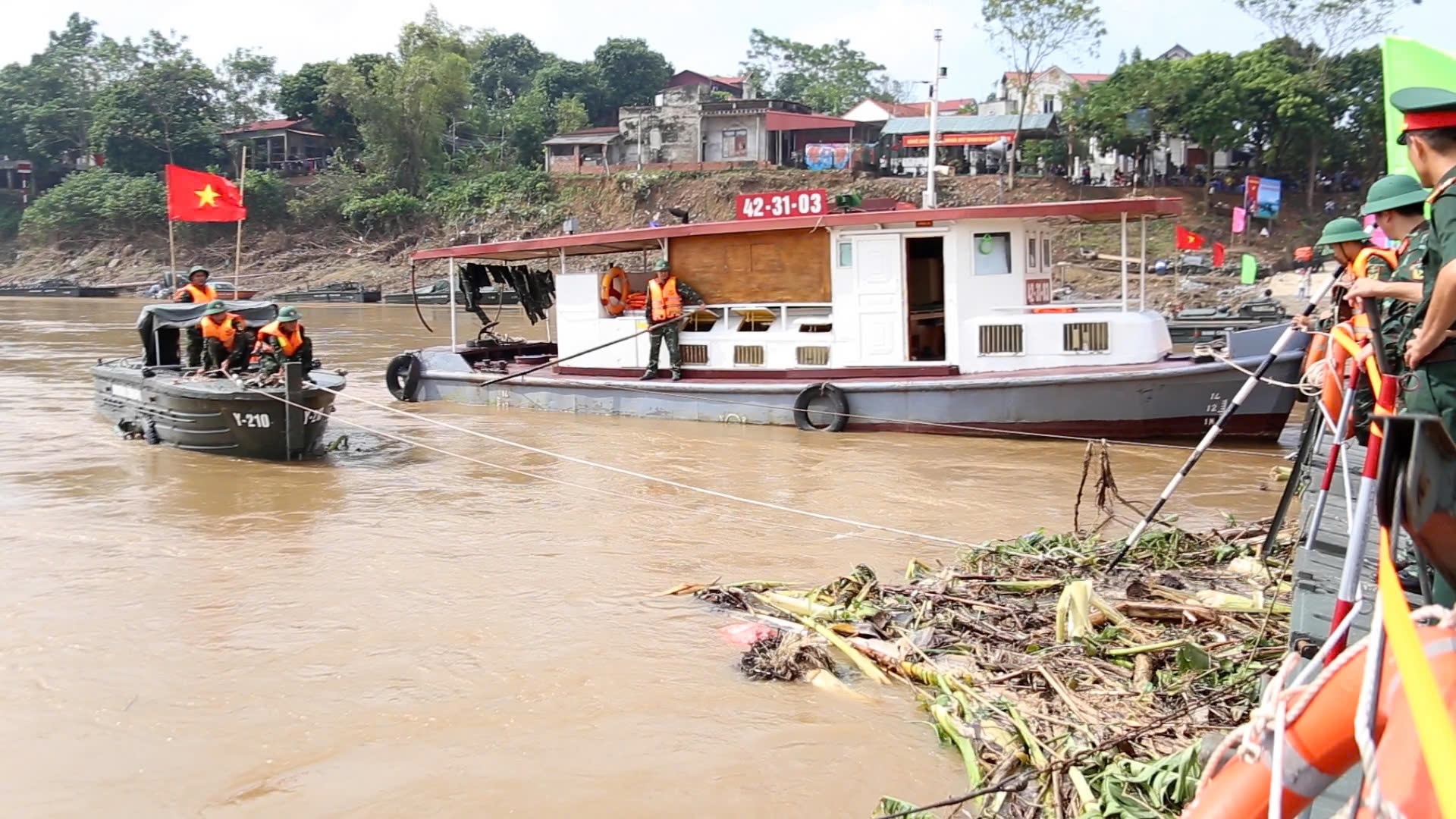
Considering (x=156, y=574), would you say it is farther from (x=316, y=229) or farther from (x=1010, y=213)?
(x=316, y=229)

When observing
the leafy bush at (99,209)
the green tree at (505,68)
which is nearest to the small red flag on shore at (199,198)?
the leafy bush at (99,209)

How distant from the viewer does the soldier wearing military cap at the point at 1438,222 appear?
2707mm

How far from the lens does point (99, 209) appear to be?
52.5m

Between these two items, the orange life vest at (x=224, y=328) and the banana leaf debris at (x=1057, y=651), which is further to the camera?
the orange life vest at (x=224, y=328)

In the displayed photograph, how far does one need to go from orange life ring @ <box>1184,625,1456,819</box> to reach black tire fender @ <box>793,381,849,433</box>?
1087 cm

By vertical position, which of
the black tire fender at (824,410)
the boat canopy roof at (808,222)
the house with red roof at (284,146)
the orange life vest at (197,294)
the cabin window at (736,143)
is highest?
the house with red roof at (284,146)

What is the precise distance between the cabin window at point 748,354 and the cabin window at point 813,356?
55cm

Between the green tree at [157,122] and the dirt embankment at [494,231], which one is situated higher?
the green tree at [157,122]

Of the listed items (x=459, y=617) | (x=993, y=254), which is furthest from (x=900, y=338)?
(x=459, y=617)

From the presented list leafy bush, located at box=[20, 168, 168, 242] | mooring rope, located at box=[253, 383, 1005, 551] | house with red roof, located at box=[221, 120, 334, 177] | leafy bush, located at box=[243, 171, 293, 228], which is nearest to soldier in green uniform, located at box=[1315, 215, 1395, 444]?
mooring rope, located at box=[253, 383, 1005, 551]

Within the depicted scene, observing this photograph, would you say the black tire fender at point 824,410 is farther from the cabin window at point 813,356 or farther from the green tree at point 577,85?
the green tree at point 577,85

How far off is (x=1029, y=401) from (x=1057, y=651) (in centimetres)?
739

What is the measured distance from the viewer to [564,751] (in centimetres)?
490

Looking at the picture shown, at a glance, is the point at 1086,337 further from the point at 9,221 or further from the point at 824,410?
the point at 9,221
